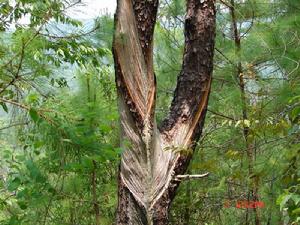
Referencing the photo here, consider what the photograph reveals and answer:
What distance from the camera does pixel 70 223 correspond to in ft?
9.23

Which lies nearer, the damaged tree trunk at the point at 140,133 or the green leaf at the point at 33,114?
the green leaf at the point at 33,114

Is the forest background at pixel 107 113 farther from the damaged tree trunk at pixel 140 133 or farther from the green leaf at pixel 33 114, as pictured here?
the damaged tree trunk at pixel 140 133

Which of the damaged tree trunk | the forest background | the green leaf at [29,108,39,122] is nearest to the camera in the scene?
the green leaf at [29,108,39,122]

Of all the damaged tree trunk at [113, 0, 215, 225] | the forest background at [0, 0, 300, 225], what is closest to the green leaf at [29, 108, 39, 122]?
the forest background at [0, 0, 300, 225]

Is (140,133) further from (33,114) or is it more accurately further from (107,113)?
(33,114)

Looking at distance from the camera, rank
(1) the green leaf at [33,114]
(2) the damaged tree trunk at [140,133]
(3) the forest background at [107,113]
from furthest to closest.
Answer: (2) the damaged tree trunk at [140,133], (3) the forest background at [107,113], (1) the green leaf at [33,114]

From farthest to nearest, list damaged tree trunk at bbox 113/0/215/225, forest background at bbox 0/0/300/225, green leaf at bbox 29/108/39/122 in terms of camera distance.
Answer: damaged tree trunk at bbox 113/0/215/225 → forest background at bbox 0/0/300/225 → green leaf at bbox 29/108/39/122

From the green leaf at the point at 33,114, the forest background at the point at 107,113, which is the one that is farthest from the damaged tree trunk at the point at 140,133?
the green leaf at the point at 33,114

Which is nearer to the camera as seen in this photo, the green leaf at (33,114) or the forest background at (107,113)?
the green leaf at (33,114)

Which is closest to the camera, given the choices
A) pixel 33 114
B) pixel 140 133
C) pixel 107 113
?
pixel 33 114

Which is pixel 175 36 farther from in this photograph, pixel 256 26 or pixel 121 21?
pixel 121 21

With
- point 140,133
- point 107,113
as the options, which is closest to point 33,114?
point 107,113

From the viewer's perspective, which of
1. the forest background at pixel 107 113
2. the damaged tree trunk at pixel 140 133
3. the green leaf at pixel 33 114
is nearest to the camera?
the green leaf at pixel 33 114

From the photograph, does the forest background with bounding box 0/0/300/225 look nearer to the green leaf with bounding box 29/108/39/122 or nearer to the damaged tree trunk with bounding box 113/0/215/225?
the green leaf with bounding box 29/108/39/122
